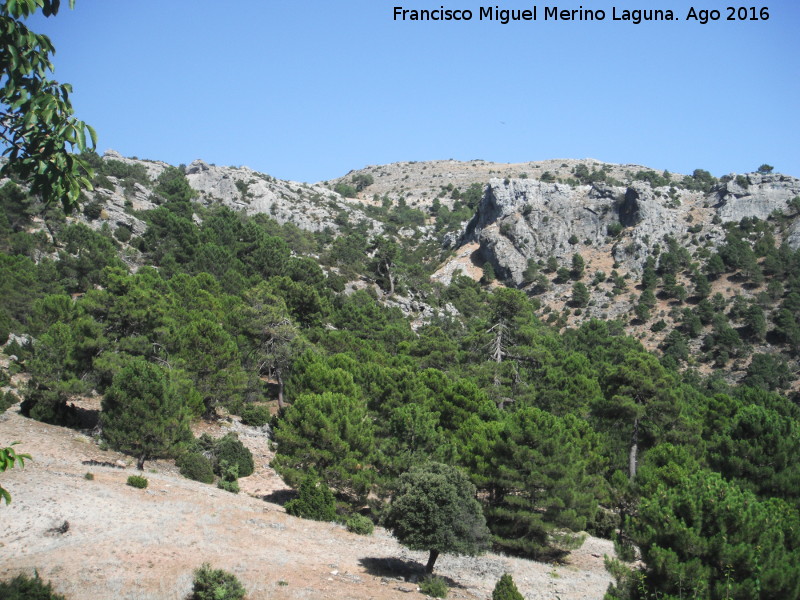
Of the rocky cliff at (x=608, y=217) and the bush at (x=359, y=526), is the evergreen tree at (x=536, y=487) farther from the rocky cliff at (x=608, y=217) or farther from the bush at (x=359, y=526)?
the rocky cliff at (x=608, y=217)

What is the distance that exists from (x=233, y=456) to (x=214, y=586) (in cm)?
1901

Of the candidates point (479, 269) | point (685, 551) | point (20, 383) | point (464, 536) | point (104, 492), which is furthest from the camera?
point (479, 269)

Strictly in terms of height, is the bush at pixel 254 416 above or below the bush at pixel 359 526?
above

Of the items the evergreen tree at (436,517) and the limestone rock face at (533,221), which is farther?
the limestone rock face at (533,221)

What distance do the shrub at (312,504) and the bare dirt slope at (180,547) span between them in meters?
0.86

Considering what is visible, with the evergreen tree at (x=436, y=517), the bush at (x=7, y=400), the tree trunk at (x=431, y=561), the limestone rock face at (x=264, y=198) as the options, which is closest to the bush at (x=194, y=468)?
the bush at (x=7, y=400)

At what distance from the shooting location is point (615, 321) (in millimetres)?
83125

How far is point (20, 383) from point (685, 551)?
33.6 metres

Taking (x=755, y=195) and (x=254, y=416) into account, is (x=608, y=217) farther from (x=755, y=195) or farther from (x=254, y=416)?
(x=254, y=416)

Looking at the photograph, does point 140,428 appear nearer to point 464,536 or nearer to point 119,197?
point 464,536

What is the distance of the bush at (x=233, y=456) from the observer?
32.1m

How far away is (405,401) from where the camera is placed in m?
34.2

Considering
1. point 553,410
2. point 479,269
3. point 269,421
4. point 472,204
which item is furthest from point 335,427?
point 472,204

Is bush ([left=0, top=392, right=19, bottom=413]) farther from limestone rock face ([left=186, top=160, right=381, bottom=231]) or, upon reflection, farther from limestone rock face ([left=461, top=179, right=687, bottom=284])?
limestone rock face ([left=461, top=179, right=687, bottom=284])
